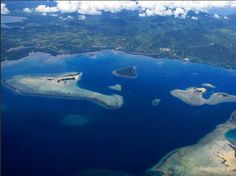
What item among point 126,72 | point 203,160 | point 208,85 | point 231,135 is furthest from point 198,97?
point 203,160

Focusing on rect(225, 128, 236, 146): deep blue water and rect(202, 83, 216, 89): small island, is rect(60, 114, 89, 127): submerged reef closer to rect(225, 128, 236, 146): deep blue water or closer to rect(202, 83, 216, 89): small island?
rect(225, 128, 236, 146): deep blue water

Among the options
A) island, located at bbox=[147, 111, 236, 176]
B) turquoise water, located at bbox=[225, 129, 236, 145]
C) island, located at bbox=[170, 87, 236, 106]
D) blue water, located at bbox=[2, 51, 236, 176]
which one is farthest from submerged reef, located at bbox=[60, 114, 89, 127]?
turquoise water, located at bbox=[225, 129, 236, 145]

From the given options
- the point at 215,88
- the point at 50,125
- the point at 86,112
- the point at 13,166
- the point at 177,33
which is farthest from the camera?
the point at 177,33

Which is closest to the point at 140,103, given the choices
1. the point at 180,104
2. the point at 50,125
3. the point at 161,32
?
the point at 180,104

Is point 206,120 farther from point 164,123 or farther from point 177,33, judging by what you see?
point 177,33

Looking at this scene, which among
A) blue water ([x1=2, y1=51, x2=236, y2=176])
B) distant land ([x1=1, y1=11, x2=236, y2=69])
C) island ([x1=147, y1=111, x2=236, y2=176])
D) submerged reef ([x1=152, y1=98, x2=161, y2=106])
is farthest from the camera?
distant land ([x1=1, y1=11, x2=236, y2=69])

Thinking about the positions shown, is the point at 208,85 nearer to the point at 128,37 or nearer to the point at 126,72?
the point at 126,72
